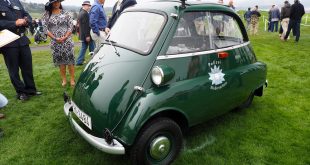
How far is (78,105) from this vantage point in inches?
130

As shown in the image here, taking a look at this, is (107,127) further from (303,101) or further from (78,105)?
(303,101)

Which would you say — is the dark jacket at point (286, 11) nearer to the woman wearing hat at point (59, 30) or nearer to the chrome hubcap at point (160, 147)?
the woman wearing hat at point (59, 30)

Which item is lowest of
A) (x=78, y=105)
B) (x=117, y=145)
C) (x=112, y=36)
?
(x=117, y=145)

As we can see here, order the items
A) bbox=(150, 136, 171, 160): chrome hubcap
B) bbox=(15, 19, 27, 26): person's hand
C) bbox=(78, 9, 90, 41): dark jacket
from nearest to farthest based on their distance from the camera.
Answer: bbox=(150, 136, 171, 160): chrome hubcap < bbox=(15, 19, 27, 26): person's hand < bbox=(78, 9, 90, 41): dark jacket

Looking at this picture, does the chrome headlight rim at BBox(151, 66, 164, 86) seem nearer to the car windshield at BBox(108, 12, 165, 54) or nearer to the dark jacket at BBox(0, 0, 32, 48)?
the car windshield at BBox(108, 12, 165, 54)

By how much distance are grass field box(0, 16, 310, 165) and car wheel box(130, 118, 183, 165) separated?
0.79ft

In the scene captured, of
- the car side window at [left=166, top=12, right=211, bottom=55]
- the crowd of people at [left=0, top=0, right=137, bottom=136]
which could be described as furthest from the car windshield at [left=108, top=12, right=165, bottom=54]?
the crowd of people at [left=0, top=0, right=137, bottom=136]

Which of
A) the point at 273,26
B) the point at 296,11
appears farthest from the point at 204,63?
the point at 273,26

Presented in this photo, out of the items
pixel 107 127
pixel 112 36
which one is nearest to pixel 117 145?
pixel 107 127

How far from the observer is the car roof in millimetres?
3355

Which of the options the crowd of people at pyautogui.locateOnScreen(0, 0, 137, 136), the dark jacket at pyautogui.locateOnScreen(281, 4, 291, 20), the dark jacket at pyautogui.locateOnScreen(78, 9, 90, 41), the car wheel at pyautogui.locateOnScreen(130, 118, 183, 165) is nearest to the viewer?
the car wheel at pyautogui.locateOnScreen(130, 118, 183, 165)

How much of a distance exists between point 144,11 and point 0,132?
8.81 ft

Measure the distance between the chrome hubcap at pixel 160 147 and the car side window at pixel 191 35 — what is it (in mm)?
993

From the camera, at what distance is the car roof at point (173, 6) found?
132 inches
